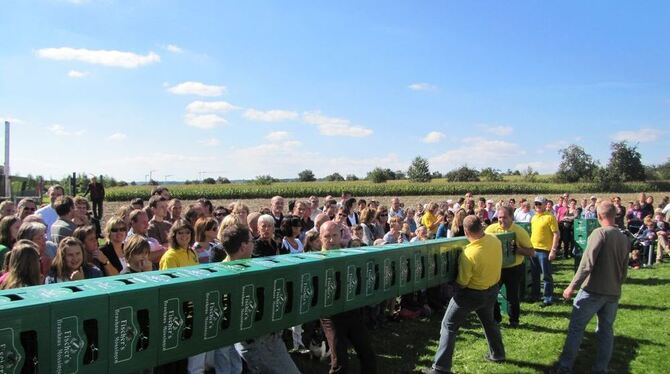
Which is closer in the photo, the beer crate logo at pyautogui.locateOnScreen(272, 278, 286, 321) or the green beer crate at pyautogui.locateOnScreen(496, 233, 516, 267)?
the beer crate logo at pyautogui.locateOnScreen(272, 278, 286, 321)

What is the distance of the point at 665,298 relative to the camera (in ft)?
36.9

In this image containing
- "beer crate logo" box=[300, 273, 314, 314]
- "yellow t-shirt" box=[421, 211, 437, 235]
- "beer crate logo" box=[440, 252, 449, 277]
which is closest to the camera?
"beer crate logo" box=[300, 273, 314, 314]

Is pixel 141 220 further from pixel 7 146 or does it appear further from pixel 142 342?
pixel 7 146

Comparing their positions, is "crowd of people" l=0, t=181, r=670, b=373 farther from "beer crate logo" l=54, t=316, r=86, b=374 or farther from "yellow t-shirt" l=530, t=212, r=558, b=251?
"beer crate logo" l=54, t=316, r=86, b=374

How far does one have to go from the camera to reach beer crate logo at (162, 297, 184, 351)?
3314mm

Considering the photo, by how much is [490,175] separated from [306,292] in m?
71.7

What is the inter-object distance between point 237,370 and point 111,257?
1.93m

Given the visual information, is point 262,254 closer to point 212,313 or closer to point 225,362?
point 225,362

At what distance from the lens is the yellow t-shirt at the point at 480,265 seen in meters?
6.33

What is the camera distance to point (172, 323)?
11.0 feet

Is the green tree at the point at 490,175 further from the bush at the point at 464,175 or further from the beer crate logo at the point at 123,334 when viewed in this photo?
the beer crate logo at the point at 123,334

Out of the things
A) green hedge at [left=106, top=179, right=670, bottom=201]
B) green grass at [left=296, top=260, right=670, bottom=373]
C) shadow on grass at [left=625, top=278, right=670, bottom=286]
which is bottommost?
shadow on grass at [left=625, top=278, right=670, bottom=286]

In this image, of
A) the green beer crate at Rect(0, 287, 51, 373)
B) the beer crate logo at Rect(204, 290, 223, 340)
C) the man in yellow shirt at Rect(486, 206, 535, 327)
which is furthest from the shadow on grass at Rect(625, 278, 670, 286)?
the green beer crate at Rect(0, 287, 51, 373)

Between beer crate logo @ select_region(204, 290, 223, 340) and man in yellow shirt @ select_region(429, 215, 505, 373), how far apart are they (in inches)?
134
